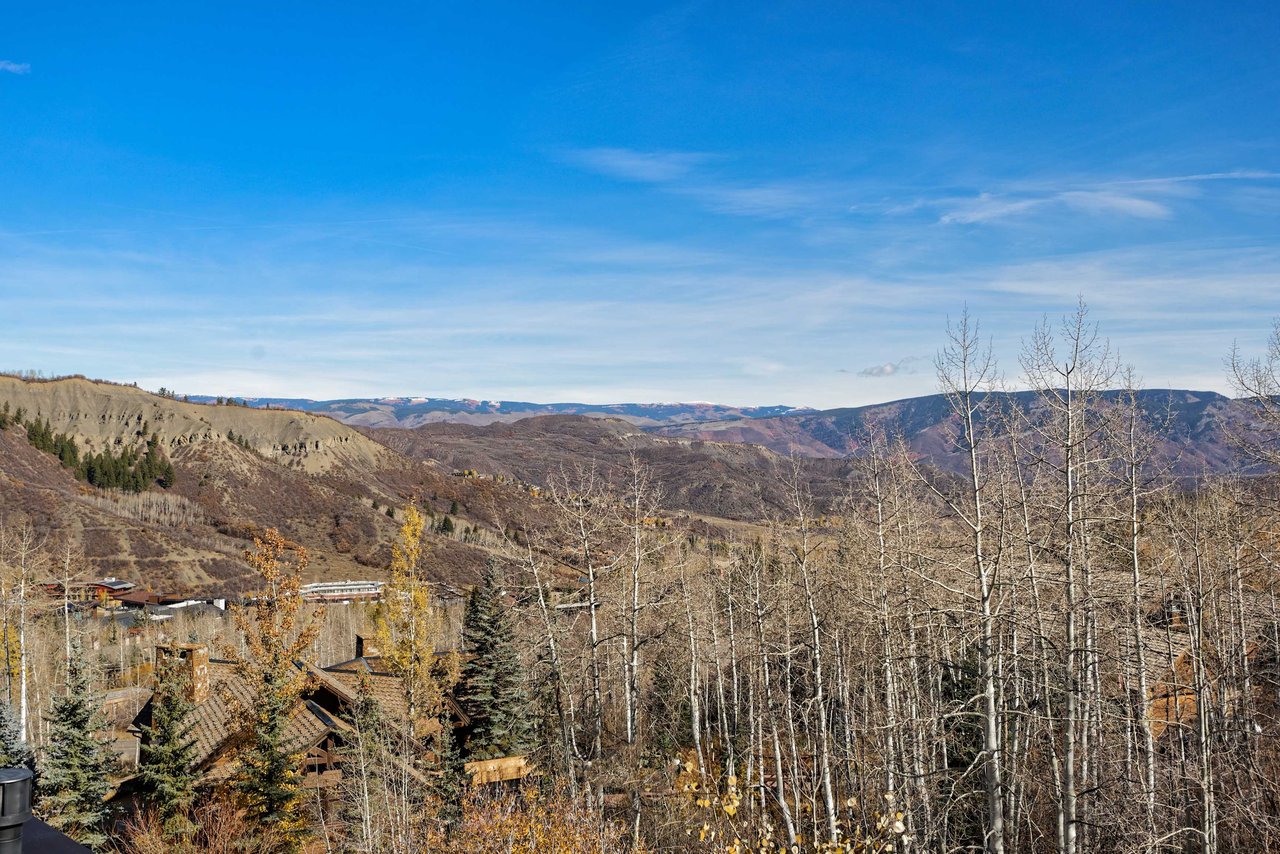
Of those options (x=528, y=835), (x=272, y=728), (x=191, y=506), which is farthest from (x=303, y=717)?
(x=191, y=506)

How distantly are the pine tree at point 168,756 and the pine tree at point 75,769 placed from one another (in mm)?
1512

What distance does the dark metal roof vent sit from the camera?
3.58 m

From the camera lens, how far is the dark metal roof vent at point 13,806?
11.7 ft

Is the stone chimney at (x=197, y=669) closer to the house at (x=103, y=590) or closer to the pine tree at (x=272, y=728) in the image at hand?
the pine tree at (x=272, y=728)

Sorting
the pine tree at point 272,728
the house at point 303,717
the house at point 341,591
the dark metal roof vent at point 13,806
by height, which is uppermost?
the dark metal roof vent at point 13,806

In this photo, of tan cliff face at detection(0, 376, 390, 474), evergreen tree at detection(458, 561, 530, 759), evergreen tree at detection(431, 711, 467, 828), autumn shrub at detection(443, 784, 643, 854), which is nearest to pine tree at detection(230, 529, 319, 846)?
evergreen tree at detection(431, 711, 467, 828)

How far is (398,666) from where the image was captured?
1416 inches

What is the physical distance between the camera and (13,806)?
142 inches

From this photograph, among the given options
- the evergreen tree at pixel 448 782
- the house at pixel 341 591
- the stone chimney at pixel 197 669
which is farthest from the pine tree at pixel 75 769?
the house at pixel 341 591

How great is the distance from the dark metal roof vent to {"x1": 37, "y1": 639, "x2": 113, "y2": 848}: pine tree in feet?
75.3

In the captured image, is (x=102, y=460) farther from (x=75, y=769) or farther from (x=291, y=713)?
(x=291, y=713)

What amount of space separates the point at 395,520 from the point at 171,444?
195ft

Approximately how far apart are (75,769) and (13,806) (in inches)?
968

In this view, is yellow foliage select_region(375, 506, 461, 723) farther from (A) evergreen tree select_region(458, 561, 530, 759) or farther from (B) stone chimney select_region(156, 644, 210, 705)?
(B) stone chimney select_region(156, 644, 210, 705)
